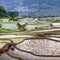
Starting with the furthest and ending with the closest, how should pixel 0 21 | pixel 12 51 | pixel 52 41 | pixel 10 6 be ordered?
pixel 10 6
pixel 0 21
pixel 52 41
pixel 12 51

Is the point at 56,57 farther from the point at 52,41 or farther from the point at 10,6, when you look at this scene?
the point at 10,6

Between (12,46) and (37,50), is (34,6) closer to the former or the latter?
(12,46)

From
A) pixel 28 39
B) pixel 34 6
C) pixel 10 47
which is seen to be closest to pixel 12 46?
pixel 10 47

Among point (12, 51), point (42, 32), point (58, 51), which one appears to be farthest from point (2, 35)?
point (58, 51)

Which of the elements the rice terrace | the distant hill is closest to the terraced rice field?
the rice terrace

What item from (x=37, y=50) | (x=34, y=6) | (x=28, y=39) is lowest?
(x=37, y=50)

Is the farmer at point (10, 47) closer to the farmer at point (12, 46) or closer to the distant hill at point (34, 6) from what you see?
the farmer at point (12, 46)

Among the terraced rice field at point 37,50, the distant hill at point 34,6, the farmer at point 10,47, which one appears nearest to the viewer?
the terraced rice field at point 37,50

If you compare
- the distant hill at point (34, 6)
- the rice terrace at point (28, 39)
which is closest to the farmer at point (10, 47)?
the rice terrace at point (28, 39)
